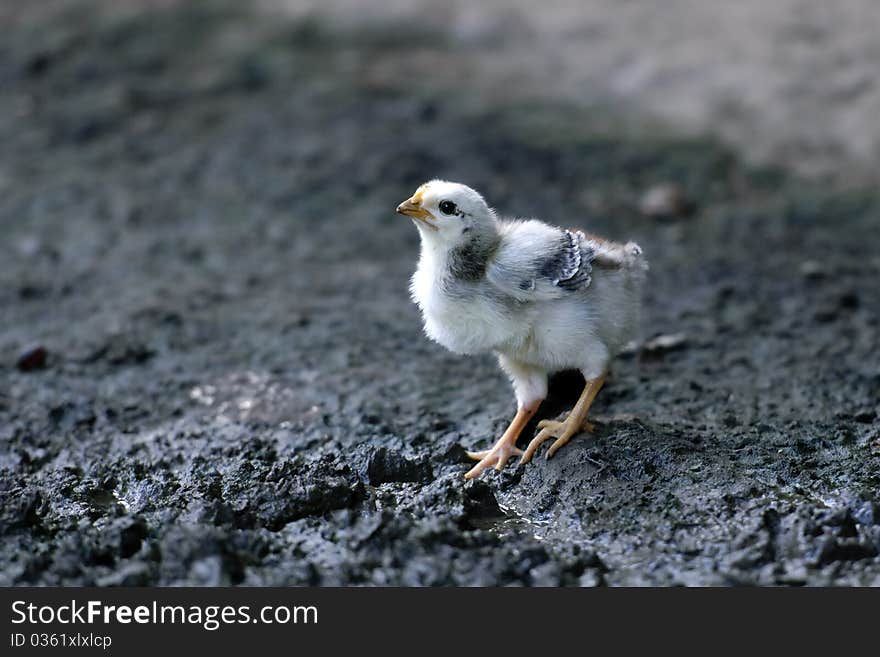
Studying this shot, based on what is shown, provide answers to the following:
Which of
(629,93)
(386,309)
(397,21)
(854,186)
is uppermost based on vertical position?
(397,21)

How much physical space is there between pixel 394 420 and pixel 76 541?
188cm

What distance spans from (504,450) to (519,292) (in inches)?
32.2

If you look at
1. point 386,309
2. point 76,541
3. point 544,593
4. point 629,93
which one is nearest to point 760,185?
point 629,93

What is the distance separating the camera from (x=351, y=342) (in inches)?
273

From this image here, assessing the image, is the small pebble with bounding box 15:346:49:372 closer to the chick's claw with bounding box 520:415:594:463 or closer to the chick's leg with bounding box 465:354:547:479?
the chick's leg with bounding box 465:354:547:479

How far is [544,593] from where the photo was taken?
4.04m

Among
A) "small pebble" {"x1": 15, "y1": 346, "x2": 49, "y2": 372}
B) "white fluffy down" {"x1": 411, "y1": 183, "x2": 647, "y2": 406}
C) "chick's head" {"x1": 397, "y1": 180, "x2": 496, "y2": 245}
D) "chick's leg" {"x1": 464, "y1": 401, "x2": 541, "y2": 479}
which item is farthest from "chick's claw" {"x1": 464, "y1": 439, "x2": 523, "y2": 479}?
"small pebble" {"x1": 15, "y1": 346, "x2": 49, "y2": 372}

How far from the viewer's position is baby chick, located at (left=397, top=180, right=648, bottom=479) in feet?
16.1

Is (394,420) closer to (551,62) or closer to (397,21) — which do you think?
(551,62)

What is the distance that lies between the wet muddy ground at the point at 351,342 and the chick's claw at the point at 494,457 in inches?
2.4

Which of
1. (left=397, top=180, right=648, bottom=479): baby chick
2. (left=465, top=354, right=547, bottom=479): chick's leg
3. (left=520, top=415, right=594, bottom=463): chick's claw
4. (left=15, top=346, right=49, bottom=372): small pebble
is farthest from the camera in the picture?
(left=15, top=346, right=49, bottom=372): small pebble

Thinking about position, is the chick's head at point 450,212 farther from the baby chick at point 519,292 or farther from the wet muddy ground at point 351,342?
the wet muddy ground at point 351,342

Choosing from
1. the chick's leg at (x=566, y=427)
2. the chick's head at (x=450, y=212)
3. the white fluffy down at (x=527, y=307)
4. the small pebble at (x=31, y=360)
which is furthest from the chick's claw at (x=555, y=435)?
the small pebble at (x=31, y=360)

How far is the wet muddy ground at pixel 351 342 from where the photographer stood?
4.44 meters
